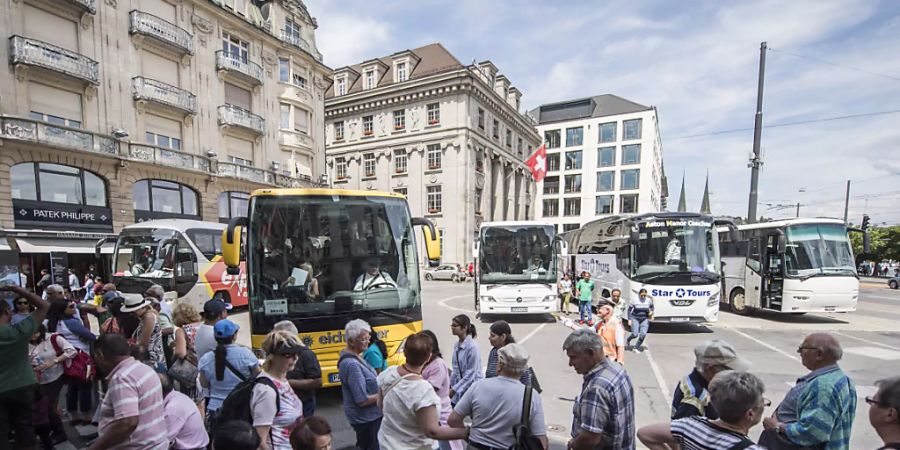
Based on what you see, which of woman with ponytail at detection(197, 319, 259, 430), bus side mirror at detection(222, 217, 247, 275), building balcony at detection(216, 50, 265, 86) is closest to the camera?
woman with ponytail at detection(197, 319, 259, 430)

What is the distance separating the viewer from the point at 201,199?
22297 millimetres

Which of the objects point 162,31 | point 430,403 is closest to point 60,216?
point 162,31

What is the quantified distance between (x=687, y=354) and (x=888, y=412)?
776cm

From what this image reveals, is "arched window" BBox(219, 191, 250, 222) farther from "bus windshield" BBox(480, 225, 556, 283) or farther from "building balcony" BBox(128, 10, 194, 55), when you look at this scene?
"bus windshield" BBox(480, 225, 556, 283)

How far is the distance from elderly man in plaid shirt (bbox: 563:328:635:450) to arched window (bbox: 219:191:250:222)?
25.0 meters

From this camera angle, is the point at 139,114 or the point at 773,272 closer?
the point at 773,272

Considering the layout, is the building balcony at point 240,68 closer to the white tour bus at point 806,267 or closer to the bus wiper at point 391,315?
the bus wiper at point 391,315

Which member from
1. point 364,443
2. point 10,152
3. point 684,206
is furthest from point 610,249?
point 684,206

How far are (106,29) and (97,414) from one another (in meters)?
21.9

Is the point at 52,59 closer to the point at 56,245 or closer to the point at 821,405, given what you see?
the point at 56,245

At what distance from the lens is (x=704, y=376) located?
9.48 ft

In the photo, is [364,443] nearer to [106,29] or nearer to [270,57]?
[106,29]

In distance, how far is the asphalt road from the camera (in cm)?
550

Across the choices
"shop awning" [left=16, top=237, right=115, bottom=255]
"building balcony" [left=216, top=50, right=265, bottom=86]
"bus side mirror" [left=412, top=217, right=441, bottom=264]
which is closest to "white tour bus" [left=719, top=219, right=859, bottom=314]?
"bus side mirror" [left=412, top=217, right=441, bottom=264]
